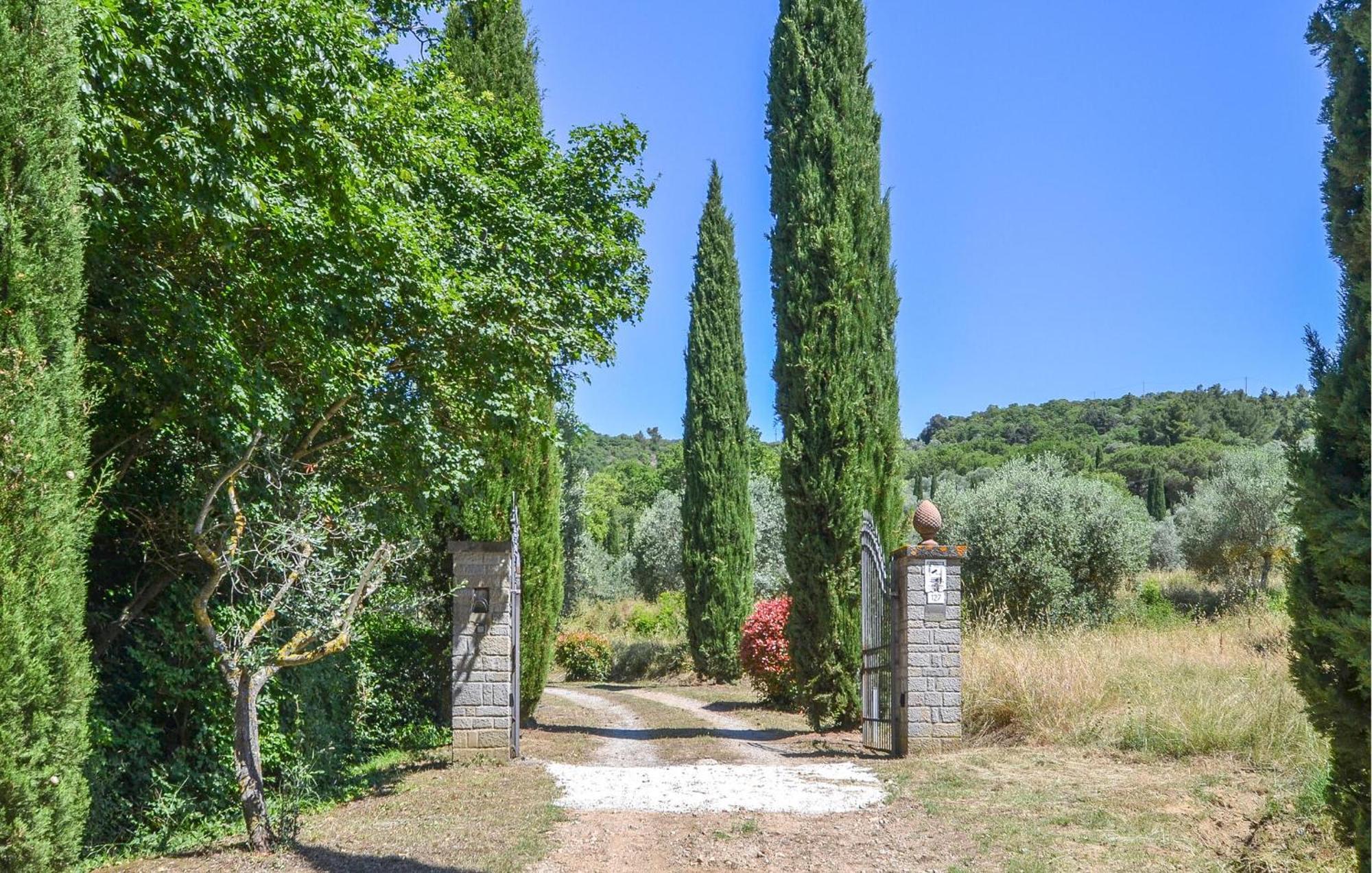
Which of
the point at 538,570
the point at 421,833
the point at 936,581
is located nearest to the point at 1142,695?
the point at 936,581

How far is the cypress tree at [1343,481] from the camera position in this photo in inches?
127

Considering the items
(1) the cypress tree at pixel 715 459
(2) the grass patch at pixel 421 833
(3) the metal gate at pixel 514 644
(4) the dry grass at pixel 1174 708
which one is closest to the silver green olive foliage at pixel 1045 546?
(1) the cypress tree at pixel 715 459

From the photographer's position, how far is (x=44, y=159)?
4215 mm

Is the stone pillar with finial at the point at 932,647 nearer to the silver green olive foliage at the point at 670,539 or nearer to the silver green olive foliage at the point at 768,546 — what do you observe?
the silver green olive foliage at the point at 768,546

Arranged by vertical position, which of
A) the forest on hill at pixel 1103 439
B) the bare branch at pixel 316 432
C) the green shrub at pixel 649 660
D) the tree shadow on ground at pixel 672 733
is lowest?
the green shrub at pixel 649 660

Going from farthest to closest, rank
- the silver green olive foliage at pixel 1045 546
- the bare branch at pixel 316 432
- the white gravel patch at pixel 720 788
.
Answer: the silver green olive foliage at pixel 1045 546, the bare branch at pixel 316 432, the white gravel patch at pixel 720 788

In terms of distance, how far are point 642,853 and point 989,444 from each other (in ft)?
179

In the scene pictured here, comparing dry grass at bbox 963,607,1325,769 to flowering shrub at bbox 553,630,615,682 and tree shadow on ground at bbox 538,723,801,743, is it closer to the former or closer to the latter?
tree shadow on ground at bbox 538,723,801,743

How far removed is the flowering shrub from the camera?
68.3ft

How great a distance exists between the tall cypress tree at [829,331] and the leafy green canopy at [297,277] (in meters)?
2.61

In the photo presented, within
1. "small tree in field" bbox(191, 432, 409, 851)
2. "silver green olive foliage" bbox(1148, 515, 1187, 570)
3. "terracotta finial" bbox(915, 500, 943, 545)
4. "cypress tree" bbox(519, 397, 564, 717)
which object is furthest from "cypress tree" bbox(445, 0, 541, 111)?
"silver green olive foliage" bbox(1148, 515, 1187, 570)

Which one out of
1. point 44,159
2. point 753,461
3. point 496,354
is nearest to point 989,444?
point 753,461

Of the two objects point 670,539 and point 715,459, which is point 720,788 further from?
point 670,539

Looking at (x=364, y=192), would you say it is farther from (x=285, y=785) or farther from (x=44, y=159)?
(x=285, y=785)
